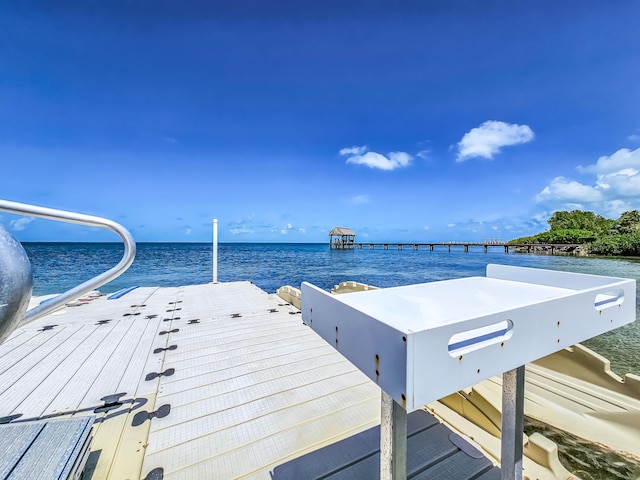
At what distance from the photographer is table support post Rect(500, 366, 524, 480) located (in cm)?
119

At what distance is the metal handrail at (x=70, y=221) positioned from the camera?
2.42ft

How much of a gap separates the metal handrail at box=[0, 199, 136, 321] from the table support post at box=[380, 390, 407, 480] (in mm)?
1093

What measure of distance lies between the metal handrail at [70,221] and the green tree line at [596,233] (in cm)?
3404

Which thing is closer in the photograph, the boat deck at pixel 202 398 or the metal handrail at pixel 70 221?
the metal handrail at pixel 70 221

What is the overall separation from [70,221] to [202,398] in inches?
68.6

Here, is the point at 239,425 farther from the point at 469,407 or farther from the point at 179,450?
the point at 469,407

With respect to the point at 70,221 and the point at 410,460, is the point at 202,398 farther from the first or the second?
the point at 70,221

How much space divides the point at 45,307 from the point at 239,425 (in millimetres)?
1473

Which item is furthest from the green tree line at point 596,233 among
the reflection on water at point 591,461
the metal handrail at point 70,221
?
the metal handrail at point 70,221

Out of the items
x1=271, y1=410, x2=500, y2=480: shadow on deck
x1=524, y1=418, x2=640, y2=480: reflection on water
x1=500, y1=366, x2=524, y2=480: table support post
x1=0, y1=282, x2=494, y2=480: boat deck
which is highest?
x1=500, y1=366, x2=524, y2=480: table support post

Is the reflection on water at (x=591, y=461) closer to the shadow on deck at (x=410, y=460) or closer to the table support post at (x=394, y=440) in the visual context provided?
the shadow on deck at (x=410, y=460)

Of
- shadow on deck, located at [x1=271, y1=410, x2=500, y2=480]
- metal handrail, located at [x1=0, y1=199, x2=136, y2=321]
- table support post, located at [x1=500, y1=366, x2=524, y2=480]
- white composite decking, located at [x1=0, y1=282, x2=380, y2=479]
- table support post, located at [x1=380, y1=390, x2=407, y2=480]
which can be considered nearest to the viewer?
metal handrail, located at [x1=0, y1=199, x2=136, y2=321]

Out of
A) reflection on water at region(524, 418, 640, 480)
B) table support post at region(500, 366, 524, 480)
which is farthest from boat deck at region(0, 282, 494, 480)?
reflection on water at region(524, 418, 640, 480)

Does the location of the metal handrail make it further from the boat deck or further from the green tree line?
the green tree line
